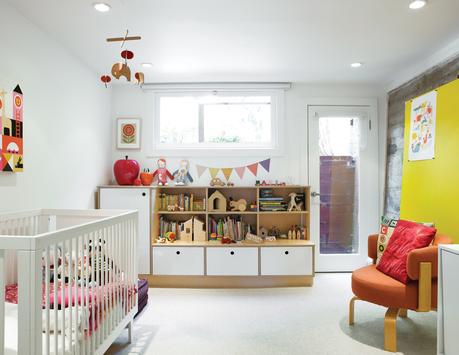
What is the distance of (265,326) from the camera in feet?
8.21

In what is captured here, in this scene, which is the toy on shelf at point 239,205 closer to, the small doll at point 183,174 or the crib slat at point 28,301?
the small doll at point 183,174

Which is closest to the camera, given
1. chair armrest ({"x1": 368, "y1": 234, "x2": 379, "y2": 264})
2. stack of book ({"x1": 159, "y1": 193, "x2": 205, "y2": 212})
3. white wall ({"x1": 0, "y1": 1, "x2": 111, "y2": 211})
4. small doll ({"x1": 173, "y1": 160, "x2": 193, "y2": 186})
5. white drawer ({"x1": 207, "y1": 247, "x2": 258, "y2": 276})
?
white wall ({"x1": 0, "y1": 1, "x2": 111, "y2": 211})

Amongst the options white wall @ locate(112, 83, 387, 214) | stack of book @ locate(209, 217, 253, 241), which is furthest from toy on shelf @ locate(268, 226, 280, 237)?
white wall @ locate(112, 83, 387, 214)

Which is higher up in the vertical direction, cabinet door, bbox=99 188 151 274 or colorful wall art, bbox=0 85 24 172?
colorful wall art, bbox=0 85 24 172

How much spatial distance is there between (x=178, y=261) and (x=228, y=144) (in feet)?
4.78

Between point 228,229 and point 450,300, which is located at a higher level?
point 228,229

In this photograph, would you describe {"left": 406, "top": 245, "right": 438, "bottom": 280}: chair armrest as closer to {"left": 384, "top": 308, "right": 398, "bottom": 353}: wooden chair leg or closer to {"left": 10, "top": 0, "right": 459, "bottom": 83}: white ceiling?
{"left": 384, "top": 308, "right": 398, "bottom": 353}: wooden chair leg

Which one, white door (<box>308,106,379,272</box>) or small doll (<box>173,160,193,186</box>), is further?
white door (<box>308,106,379,272</box>)

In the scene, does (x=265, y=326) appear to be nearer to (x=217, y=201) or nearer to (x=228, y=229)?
(x=228, y=229)

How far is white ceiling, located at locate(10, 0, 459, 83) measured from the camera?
2174 mm

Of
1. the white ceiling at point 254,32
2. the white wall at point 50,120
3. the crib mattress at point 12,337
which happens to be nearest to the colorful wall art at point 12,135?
the white wall at point 50,120

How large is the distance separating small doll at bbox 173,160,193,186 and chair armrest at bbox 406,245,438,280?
241 cm

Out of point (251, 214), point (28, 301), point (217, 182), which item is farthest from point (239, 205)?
point (28, 301)

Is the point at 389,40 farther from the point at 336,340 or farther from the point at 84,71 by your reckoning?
the point at 84,71
